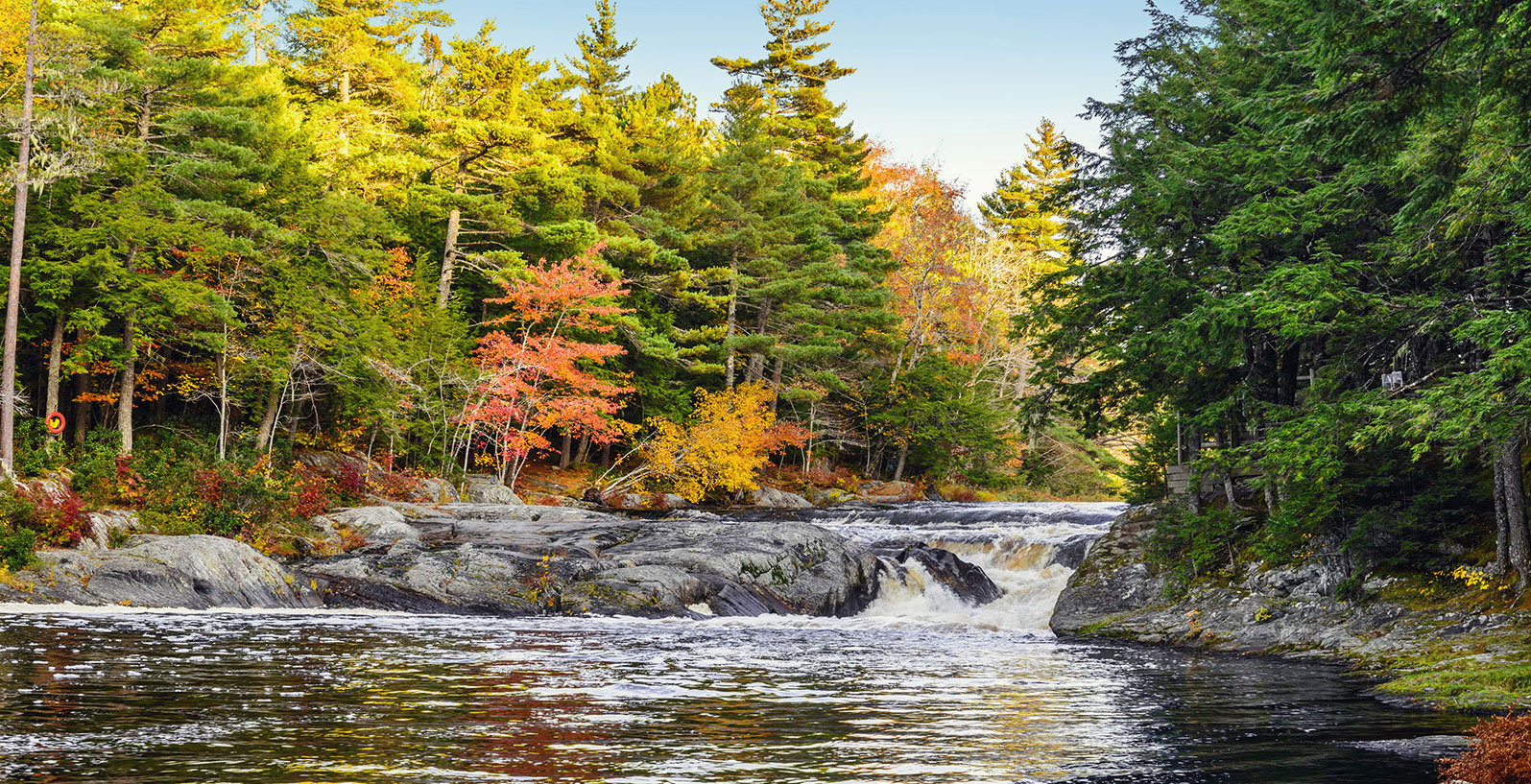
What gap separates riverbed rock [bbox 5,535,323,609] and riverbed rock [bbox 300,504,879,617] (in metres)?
0.93

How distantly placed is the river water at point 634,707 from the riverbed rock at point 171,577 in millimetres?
952

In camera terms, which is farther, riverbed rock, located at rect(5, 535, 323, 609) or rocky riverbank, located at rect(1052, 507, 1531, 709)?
riverbed rock, located at rect(5, 535, 323, 609)

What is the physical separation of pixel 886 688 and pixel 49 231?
2143cm

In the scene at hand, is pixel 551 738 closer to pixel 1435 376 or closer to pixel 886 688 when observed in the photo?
pixel 886 688

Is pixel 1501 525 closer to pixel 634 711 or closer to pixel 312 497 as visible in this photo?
pixel 634 711

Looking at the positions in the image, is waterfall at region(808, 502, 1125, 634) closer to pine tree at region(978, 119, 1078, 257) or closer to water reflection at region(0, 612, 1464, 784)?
water reflection at region(0, 612, 1464, 784)

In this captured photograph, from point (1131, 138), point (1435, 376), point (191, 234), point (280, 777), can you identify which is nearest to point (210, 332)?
point (191, 234)

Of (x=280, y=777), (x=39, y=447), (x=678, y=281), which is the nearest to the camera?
(x=280, y=777)

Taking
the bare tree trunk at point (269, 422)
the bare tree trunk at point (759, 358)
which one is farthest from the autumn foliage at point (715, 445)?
the bare tree trunk at point (269, 422)

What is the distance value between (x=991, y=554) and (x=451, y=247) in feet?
67.7

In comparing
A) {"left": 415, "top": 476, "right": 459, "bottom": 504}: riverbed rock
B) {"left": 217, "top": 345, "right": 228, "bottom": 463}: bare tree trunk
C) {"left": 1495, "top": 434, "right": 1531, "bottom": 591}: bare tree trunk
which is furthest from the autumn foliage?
{"left": 1495, "top": 434, "right": 1531, "bottom": 591}: bare tree trunk

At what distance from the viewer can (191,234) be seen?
24734 mm

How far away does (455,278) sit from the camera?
3900cm

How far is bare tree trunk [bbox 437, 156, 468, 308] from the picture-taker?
35.7 meters
